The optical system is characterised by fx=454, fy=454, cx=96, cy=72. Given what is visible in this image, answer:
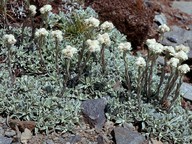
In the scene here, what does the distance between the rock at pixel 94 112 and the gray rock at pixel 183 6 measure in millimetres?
3655

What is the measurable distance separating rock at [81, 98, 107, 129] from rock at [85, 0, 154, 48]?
1803mm

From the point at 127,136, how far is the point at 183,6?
4.11 meters

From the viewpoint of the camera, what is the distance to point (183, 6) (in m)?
8.12

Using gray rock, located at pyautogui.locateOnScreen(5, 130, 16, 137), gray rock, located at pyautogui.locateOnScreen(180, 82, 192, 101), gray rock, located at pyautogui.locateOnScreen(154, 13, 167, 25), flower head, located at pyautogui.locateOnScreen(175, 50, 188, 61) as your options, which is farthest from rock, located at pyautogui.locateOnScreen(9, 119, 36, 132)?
gray rock, located at pyautogui.locateOnScreen(154, 13, 167, 25)

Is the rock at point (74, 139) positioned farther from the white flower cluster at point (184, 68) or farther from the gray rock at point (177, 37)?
the gray rock at point (177, 37)

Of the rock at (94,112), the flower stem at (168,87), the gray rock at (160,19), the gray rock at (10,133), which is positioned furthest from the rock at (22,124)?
the gray rock at (160,19)

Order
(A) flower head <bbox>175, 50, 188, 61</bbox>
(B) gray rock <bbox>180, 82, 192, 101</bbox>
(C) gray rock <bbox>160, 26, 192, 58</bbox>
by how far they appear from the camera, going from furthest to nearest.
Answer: (C) gray rock <bbox>160, 26, 192, 58</bbox>
(B) gray rock <bbox>180, 82, 192, 101</bbox>
(A) flower head <bbox>175, 50, 188, 61</bbox>

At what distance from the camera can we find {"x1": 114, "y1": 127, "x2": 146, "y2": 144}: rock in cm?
461

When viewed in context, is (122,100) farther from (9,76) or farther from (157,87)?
(9,76)

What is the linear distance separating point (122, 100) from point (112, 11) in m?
1.86

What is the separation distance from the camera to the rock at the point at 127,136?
4.61 metres

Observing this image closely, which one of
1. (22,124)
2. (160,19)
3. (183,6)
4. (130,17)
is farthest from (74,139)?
(183,6)

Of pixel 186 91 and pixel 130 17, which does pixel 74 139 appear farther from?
pixel 130 17

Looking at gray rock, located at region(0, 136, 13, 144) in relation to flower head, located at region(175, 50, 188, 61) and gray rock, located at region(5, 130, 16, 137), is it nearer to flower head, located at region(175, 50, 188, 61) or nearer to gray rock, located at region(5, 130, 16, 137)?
gray rock, located at region(5, 130, 16, 137)
